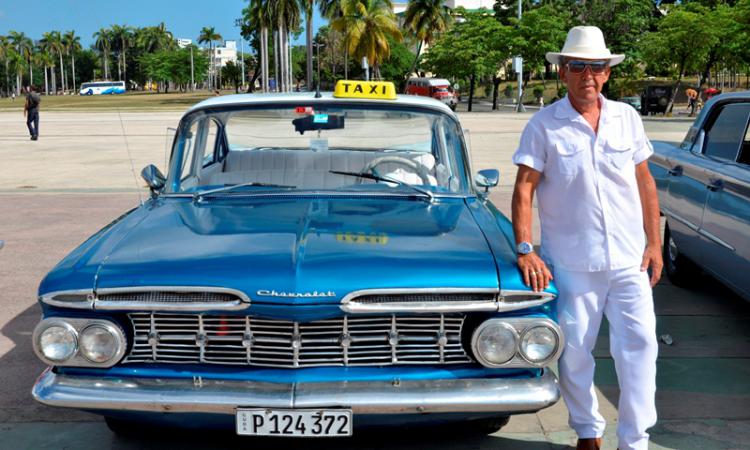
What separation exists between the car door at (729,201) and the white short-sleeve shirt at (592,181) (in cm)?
194

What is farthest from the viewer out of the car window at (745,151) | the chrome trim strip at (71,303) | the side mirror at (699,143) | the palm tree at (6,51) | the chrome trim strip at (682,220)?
the palm tree at (6,51)

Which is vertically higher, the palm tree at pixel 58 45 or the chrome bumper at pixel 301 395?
the palm tree at pixel 58 45

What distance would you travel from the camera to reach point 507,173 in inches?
607

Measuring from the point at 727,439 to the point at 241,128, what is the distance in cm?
310

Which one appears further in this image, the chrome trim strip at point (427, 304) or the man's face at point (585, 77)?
the man's face at point (585, 77)

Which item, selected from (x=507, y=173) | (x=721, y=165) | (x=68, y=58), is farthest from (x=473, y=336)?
(x=68, y=58)

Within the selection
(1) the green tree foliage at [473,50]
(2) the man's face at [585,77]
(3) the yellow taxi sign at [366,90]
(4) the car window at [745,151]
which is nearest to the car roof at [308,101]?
(3) the yellow taxi sign at [366,90]

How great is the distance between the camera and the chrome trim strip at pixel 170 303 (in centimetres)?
332

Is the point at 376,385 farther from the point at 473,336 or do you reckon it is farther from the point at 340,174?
the point at 340,174

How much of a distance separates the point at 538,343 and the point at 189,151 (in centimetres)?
242

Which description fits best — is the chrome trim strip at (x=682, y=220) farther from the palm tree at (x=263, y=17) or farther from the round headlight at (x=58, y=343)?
the palm tree at (x=263, y=17)

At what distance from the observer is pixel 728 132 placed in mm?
6410

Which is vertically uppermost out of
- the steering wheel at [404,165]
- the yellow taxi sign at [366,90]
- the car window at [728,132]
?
the yellow taxi sign at [366,90]

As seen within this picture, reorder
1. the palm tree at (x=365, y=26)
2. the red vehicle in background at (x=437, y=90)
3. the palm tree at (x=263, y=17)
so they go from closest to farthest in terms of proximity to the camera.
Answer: the red vehicle in background at (x=437, y=90) → the palm tree at (x=263, y=17) → the palm tree at (x=365, y=26)
